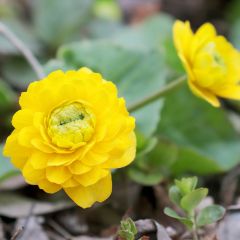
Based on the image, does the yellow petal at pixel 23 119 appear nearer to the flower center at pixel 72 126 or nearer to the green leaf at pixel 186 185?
the flower center at pixel 72 126

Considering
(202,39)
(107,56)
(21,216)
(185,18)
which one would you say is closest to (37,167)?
(21,216)

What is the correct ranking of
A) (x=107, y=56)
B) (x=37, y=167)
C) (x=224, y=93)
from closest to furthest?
(x=37, y=167) → (x=224, y=93) → (x=107, y=56)

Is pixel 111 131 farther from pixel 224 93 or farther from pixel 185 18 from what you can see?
pixel 185 18

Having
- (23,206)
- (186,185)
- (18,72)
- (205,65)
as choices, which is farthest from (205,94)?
(18,72)

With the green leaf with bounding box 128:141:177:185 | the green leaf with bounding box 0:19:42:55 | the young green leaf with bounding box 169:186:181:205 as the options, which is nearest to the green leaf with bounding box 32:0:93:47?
the green leaf with bounding box 0:19:42:55

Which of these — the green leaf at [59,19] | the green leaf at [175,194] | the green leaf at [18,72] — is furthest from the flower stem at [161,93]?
the green leaf at [59,19]

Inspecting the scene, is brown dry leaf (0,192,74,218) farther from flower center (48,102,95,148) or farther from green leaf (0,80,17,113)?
flower center (48,102,95,148)
